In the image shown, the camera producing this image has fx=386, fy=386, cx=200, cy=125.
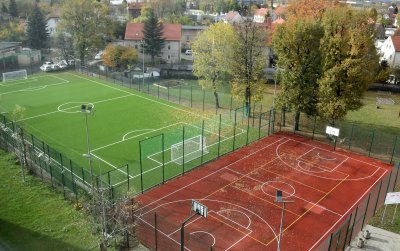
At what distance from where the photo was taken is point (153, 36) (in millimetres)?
59594

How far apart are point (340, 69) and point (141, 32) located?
41.0 meters

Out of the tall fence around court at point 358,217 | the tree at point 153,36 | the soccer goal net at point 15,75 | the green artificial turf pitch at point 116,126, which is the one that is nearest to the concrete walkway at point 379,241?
the tall fence around court at point 358,217

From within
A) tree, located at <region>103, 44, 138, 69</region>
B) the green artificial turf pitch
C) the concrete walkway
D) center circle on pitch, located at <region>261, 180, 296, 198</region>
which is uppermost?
tree, located at <region>103, 44, 138, 69</region>

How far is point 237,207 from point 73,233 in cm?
897

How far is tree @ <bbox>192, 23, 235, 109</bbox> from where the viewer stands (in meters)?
39.3

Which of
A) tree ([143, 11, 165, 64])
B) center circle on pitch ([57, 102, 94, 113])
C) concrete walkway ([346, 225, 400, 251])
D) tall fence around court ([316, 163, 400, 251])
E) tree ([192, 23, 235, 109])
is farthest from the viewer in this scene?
Answer: tree ([143, 11, 165, 64])

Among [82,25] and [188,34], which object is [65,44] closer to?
[82,25]

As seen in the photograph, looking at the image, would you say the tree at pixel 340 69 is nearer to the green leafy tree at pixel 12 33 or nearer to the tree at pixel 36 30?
the tree at pixel 36 30

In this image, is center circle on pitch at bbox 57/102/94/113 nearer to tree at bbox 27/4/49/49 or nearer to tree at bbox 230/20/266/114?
tree at bbox 230/20/266/114

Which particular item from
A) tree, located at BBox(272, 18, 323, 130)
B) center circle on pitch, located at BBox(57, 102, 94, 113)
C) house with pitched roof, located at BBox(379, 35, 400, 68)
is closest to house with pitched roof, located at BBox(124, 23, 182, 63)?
center circle on pitch, located at BBox(57, 102, 94, 113)

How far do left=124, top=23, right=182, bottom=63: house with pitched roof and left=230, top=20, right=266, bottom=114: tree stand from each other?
1098 inches

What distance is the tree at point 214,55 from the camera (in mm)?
39281

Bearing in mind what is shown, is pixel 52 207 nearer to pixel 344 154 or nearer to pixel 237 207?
pixel 237 207

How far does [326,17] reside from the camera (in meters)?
32.1
